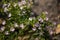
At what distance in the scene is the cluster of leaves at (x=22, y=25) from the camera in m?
Result: 3.65

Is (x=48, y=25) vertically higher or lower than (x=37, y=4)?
lower

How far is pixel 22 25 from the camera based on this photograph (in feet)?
12.1

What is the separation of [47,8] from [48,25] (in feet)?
1.36

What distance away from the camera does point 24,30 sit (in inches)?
145

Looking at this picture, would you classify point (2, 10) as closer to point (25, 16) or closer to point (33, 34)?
point (25, 16)

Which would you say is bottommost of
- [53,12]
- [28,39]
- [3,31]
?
[28,39]

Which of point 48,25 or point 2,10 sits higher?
point 2,10

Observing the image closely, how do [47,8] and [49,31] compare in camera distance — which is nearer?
[49,31]

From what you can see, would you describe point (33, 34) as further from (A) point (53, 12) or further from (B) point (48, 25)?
(A) point (53, 12)

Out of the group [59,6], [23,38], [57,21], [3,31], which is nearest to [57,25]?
[57,21]

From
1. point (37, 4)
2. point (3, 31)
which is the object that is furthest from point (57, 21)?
point (3, 31)

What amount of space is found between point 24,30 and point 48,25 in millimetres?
455

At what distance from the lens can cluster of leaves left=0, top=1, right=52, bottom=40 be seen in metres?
3.65

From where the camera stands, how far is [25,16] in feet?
12.6
